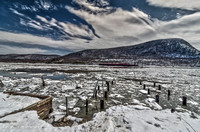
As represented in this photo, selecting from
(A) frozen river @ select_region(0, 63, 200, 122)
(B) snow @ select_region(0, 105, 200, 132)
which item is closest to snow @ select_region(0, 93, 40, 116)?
(B) snow @ select_region(0, 105, 200, 132)

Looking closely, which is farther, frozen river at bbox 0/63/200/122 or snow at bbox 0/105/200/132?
frozen river at bbox 0/63/200/122

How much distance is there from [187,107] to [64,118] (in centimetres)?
779

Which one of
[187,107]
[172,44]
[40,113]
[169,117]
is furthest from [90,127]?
[172,44]

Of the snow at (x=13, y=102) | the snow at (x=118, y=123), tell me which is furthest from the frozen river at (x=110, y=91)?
the snow at (x=13, y=102)

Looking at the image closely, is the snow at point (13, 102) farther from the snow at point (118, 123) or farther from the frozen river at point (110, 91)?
the frozen river at point (110, 91)

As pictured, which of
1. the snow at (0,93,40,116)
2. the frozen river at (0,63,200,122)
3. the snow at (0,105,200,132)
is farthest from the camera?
the frozen river at (0,63,200,122)

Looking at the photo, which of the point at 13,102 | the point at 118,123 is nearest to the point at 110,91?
the point at 118,123

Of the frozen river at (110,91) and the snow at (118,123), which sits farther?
the frozen river at (110,91)

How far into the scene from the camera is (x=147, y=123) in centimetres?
446

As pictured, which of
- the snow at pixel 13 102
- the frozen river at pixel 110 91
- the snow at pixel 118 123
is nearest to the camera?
the snow at pixel 118 123

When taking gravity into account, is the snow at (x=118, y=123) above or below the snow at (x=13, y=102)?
below

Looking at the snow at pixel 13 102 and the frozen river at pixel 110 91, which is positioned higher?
the snow at pixel 13 102

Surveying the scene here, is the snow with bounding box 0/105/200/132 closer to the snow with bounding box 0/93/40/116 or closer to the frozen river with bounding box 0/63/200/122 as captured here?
the snow with bounding box 0/93/40/116

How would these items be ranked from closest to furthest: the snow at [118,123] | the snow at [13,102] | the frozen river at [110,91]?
1. the snow at [118,123]
2. the snow at [13,102]
3. the frozen river at [110,91]
